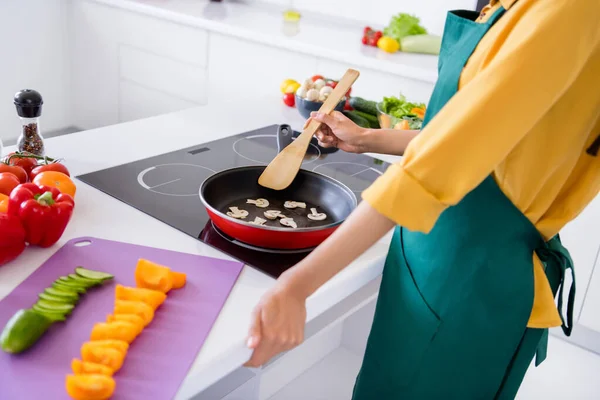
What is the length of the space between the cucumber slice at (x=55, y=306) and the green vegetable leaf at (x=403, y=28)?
7.19ft

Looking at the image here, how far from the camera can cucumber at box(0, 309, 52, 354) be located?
2.27 feet

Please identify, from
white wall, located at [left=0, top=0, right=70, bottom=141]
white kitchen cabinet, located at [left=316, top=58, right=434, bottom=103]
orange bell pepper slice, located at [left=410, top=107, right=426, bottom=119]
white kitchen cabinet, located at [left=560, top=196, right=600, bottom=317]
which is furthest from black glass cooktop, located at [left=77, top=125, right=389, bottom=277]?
white wall, located at [left=0, top=0, right=70, bottom=141]

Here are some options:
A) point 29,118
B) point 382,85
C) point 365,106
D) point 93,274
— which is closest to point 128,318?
point 93,274

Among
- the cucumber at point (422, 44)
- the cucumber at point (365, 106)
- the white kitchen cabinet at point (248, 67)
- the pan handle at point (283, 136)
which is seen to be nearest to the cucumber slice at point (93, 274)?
the pan handle at point (283, 136)

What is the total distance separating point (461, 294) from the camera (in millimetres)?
915

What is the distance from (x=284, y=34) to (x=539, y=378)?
1754 mm

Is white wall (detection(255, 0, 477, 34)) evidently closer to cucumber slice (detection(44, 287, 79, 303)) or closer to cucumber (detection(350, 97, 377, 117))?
cucumber (detection(350, 97, 377, 117))

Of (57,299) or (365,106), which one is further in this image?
(365,106)

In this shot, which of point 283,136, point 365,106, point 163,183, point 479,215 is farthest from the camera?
point 365,106

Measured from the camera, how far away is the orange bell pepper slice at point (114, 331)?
0.72 meters

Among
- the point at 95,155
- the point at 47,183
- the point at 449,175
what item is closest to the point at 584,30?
the point at 449,175

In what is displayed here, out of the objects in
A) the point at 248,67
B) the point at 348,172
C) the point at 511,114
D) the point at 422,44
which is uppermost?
the point at 511,114

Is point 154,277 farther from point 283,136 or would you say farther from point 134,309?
point 283,136

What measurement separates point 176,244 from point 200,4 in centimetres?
260
